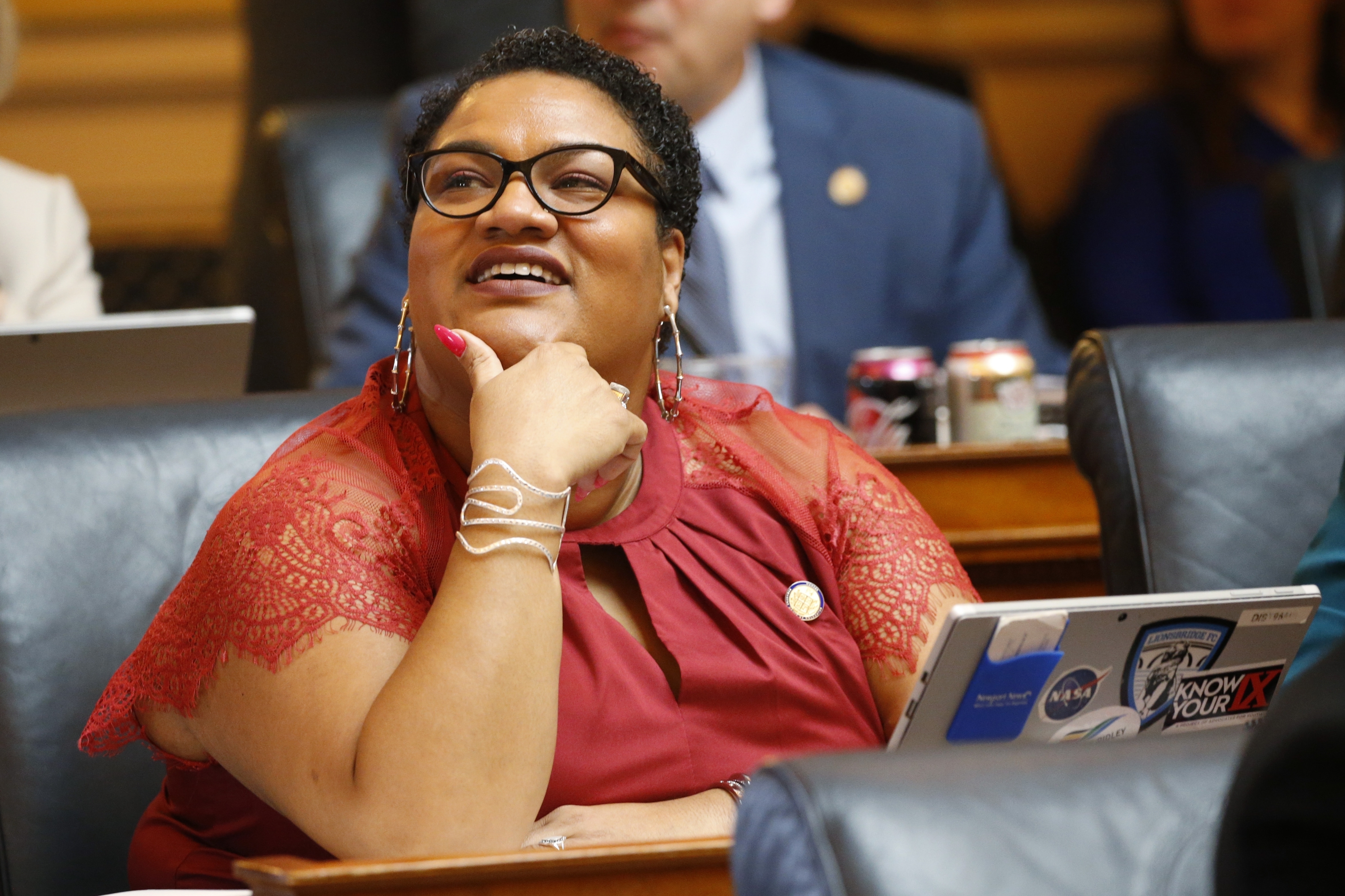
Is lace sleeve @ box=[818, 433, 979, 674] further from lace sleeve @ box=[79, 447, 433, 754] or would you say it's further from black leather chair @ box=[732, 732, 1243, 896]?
black leather chair @ box=[732, 732, 1243, 896]

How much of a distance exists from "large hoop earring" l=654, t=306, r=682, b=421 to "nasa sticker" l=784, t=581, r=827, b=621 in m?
0.19

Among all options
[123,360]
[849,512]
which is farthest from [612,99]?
[123,360]

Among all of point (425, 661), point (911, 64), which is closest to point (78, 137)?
point (911, 64)

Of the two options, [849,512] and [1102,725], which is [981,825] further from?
[849,512]

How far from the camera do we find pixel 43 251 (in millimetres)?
2348

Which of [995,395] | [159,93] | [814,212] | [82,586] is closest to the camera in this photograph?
[82,586]

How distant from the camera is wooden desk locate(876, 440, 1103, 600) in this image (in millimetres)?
1702

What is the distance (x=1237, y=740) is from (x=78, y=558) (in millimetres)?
987

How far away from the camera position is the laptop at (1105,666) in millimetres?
898

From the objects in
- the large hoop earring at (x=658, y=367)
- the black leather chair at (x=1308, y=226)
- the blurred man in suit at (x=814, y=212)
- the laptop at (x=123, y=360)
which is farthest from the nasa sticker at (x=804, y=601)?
the black leather chair at (x=1308, y=226)

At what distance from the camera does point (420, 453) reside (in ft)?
3.94

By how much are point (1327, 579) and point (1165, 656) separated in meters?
0.26

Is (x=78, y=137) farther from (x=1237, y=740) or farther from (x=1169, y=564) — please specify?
(x=1237, y=740)

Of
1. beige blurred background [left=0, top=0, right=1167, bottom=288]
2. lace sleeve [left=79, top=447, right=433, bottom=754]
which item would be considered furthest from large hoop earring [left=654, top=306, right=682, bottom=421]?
beige blurred background [left=0, top=0, right=1167, bottom=288]
